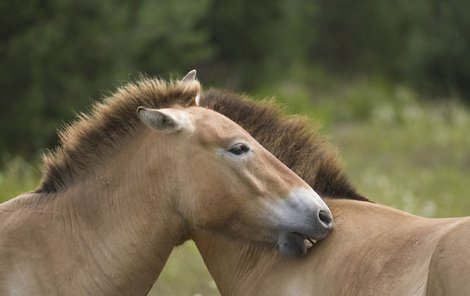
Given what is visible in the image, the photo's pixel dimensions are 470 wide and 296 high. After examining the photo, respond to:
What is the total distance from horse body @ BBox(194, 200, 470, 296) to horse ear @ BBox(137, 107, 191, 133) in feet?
2.52

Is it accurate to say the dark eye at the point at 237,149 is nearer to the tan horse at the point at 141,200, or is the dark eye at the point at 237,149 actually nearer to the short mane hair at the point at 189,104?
the tan horse at the point at 141,200

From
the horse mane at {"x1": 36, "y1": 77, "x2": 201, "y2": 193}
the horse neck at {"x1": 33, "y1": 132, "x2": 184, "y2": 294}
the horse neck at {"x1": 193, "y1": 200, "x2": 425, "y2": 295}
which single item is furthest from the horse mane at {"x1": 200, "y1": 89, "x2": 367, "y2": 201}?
the horse neck at {"x1": 33, "y1": 132, "x2": 184, "y2": 294}

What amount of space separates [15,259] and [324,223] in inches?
69.2

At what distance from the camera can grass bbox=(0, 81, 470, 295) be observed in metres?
11.3

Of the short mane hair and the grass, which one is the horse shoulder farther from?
the grass

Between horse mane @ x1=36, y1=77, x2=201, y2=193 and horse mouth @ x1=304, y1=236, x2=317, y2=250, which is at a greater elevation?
horse mane @ x1=36, y1=77, x2=201, y2=193

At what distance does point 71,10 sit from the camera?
55.7 ft

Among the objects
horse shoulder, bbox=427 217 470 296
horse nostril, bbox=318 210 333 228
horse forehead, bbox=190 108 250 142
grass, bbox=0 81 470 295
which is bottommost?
grass, bbox=0 81 470 295

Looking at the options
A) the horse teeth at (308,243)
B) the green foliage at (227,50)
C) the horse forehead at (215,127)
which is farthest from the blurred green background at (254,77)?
the horse teeth at (308,243)

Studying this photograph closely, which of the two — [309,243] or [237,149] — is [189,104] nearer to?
[237,149]

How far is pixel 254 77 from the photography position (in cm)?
2961

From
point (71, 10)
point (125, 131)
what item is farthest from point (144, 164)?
point (71, 10)

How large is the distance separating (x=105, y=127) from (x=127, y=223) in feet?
1.99

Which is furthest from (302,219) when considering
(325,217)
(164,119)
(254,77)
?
(254,77)
